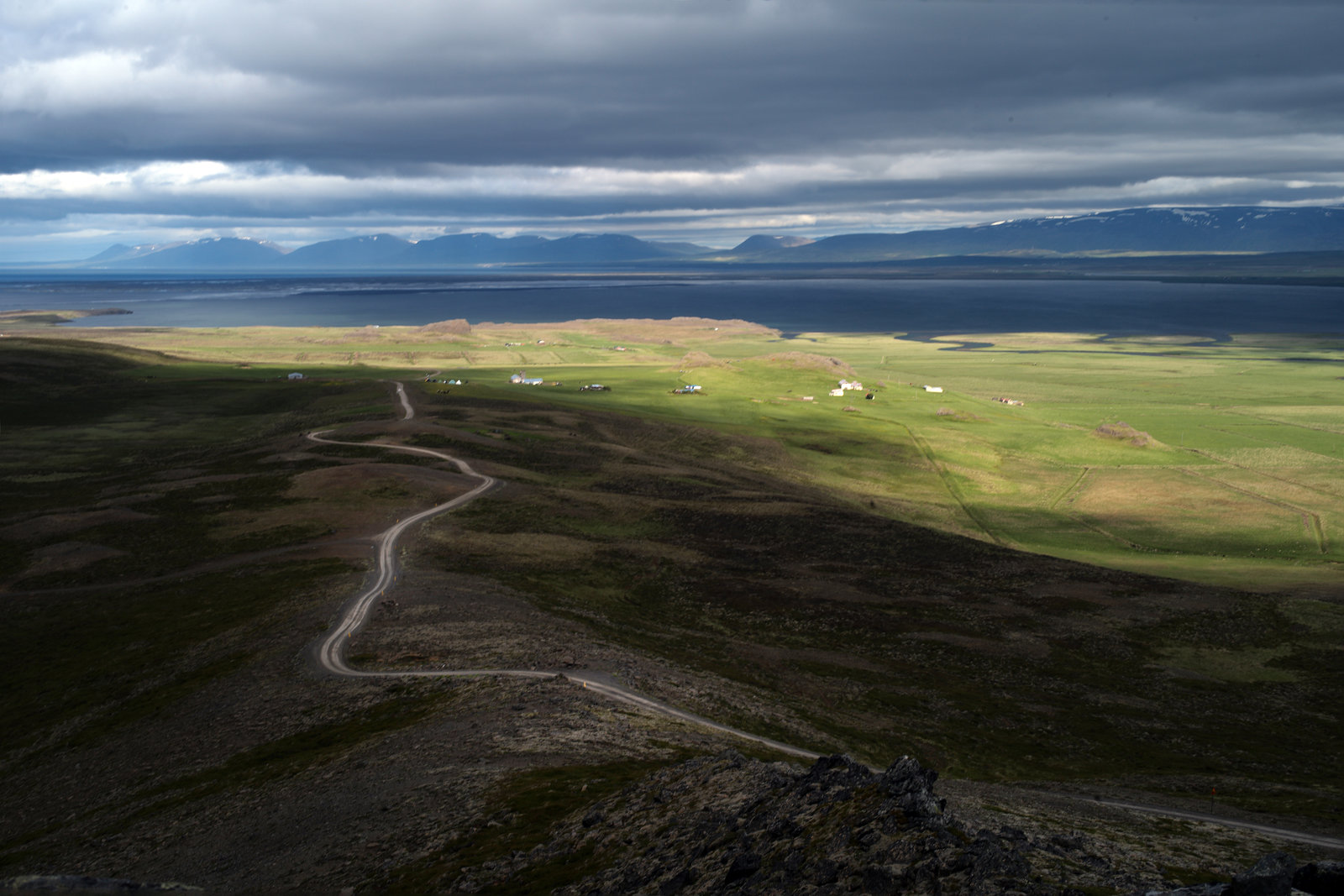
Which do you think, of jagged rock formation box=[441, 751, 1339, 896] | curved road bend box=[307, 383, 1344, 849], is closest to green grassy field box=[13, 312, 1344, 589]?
curved road bend box=[307, 383, 1344, 849]

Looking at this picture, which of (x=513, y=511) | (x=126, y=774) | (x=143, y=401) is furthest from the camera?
(x=143, y=401)

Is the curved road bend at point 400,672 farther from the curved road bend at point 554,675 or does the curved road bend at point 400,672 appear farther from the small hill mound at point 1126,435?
the small hill mound at point 1126,435

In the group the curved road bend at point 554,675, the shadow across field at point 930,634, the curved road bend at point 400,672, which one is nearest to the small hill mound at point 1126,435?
the shadow across field at point 930,634

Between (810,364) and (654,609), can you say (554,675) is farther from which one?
(810,364)

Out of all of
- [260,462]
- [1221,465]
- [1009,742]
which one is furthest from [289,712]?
[1221,465]

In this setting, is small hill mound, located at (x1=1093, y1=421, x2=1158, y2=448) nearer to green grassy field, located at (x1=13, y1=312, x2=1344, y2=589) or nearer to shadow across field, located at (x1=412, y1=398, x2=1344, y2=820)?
green grassy field, located at (x1=13, y1=312, x2=1344, y2=589)

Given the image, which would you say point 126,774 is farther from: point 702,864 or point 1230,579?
point 1230,579
